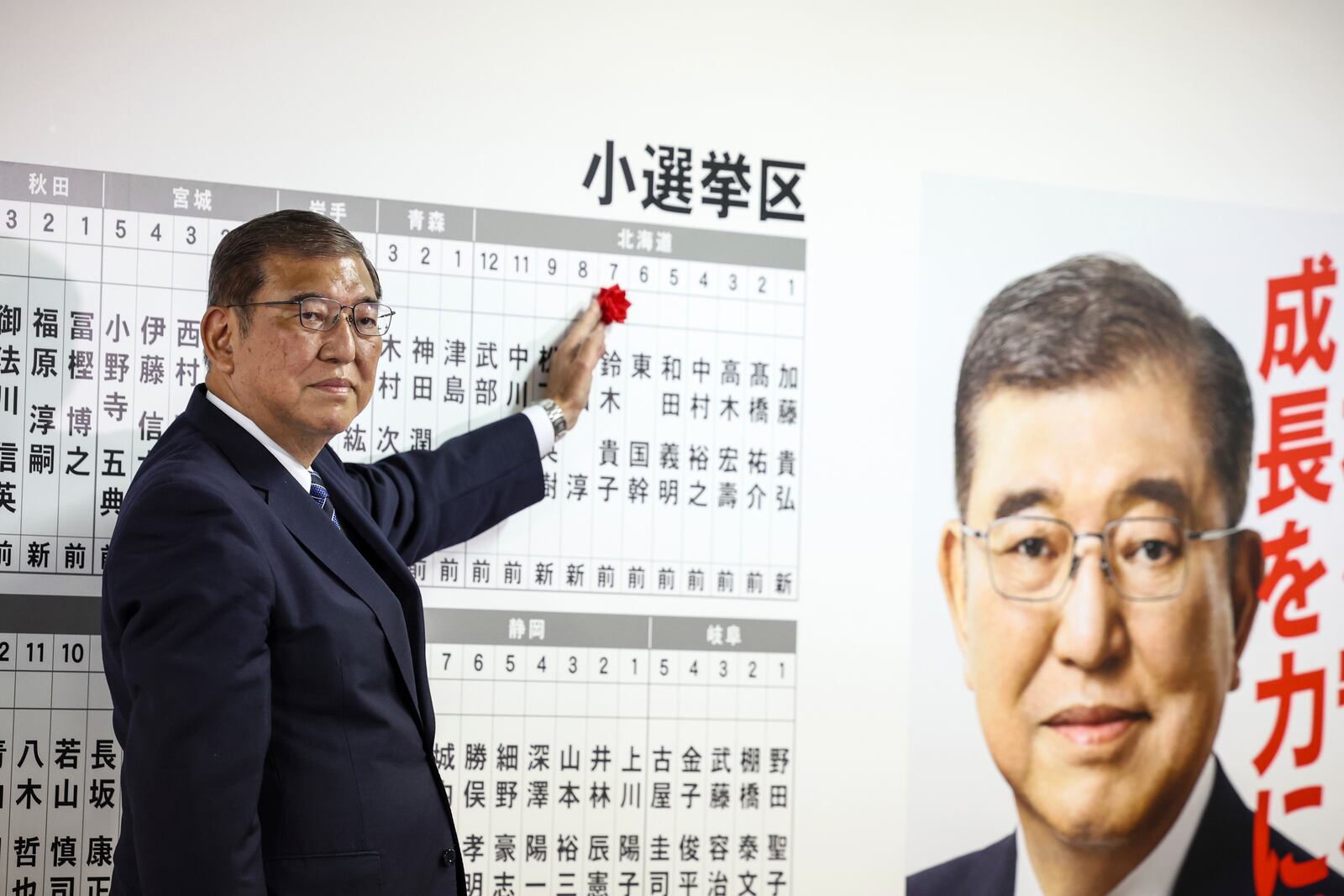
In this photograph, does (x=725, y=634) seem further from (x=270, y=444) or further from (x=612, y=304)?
(x=270, y=444)

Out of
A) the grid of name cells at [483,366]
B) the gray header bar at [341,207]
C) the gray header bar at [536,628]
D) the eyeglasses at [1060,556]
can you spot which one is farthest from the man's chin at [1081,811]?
the gray header bar at [341,207]

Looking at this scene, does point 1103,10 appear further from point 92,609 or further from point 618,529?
point 92,609

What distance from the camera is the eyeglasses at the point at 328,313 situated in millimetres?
1400

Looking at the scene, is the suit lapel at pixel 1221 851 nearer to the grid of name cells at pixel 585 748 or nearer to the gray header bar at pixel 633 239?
the grid of name cells at pixel 585 748

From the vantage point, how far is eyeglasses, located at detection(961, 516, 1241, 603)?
6.54 feet

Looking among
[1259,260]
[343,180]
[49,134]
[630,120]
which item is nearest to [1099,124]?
[1259,260]

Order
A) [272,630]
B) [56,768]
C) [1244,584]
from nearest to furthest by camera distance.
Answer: [272,630]
[56,768]
[1244,584]

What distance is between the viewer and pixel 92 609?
1631 millimetres

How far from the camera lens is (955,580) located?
200 centimetres

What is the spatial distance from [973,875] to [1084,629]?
433mm

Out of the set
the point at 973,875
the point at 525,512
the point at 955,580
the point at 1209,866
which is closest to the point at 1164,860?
the point at 1209,866

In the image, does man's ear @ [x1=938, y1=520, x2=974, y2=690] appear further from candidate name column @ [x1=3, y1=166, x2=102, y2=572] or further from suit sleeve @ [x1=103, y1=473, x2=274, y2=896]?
candidate name column @ [x1=3, y1=166, x2=102, y2=572]

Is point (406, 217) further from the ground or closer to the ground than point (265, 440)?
further from the ground

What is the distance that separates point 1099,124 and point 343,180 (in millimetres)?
1243
